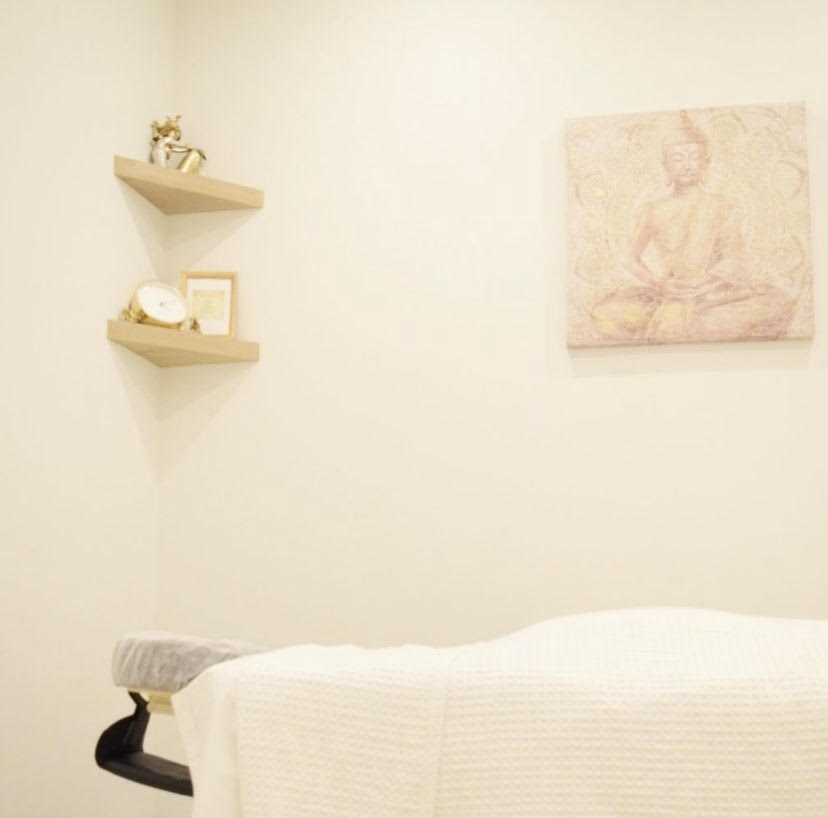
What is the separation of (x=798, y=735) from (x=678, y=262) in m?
1.83

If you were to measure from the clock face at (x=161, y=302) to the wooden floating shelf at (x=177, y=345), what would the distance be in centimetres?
4

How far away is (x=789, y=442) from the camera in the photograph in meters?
2.82

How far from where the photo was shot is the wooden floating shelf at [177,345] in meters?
2.86

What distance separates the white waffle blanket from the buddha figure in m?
1.55

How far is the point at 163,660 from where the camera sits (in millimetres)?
1564

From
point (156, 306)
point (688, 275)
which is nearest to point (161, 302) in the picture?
point (156, 306)

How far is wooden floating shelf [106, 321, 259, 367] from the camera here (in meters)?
2.86

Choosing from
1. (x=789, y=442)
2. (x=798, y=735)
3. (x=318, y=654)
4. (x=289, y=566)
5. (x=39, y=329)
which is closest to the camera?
(x=798, y=735)

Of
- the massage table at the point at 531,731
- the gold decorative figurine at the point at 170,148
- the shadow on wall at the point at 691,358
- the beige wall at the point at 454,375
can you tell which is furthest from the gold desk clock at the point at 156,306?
the massage table at the point at 531,731

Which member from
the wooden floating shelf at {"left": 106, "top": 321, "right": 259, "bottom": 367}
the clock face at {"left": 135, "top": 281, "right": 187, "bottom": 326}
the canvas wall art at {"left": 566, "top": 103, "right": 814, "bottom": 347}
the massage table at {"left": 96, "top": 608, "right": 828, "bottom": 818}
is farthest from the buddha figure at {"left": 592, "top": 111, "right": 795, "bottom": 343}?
the massage table at {"left": 96, "top": 608, "right": 828, "bottom": 818}

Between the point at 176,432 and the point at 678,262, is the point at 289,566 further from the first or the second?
the point at 678,262

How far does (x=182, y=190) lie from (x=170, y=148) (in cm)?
14

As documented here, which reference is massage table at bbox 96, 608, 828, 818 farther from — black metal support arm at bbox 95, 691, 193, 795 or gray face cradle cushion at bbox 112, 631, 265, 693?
black metal support arm at bbox 95, 691, 193, 795

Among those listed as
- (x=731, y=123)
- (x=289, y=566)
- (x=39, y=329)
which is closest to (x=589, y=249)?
(x=731, y=123)
